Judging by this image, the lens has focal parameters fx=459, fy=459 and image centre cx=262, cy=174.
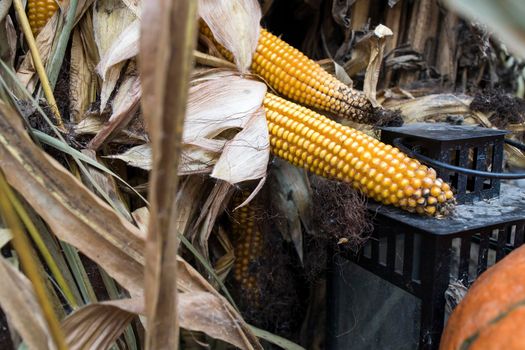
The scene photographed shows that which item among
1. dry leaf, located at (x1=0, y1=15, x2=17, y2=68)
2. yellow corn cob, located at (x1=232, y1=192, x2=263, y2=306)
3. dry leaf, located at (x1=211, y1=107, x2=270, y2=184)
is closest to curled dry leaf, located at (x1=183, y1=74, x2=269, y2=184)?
dry leaf, located at (x1=211, y1=107, x2=270, y2=184)

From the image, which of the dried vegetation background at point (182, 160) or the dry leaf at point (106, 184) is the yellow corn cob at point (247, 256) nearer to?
the dried vegetation background at point (182, 160)

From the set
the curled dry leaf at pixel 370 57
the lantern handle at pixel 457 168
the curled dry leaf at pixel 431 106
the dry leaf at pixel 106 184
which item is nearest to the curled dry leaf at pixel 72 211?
the dry leaf at pixel 106 184

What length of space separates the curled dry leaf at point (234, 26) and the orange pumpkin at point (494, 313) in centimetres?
58

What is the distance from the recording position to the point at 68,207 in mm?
536

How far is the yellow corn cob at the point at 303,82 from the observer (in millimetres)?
902

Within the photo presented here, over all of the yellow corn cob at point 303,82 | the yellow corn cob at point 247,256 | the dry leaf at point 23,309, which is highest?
the yellow corn cob at point 303,82

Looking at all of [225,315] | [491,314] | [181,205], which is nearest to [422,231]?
[491,314]

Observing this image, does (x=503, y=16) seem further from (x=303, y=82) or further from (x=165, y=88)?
(x=303, y=82)

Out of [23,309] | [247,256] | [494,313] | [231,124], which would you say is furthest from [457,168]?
[23,309]

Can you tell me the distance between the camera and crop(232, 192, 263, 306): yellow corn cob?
38.9 inches

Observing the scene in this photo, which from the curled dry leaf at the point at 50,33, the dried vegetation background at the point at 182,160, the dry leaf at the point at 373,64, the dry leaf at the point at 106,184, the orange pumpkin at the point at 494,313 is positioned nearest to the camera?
the dried vegetation background at the point at 182,160

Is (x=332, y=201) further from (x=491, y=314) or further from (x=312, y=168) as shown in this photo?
(x=491, y=314)

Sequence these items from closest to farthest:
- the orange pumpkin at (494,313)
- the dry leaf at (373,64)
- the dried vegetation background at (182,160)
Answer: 1. the dried vegetation background at (182,160)
2. the orange pumpkin at (494,313)
3. the dry leaf at (373,64)

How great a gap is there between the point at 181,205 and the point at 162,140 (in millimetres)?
560
